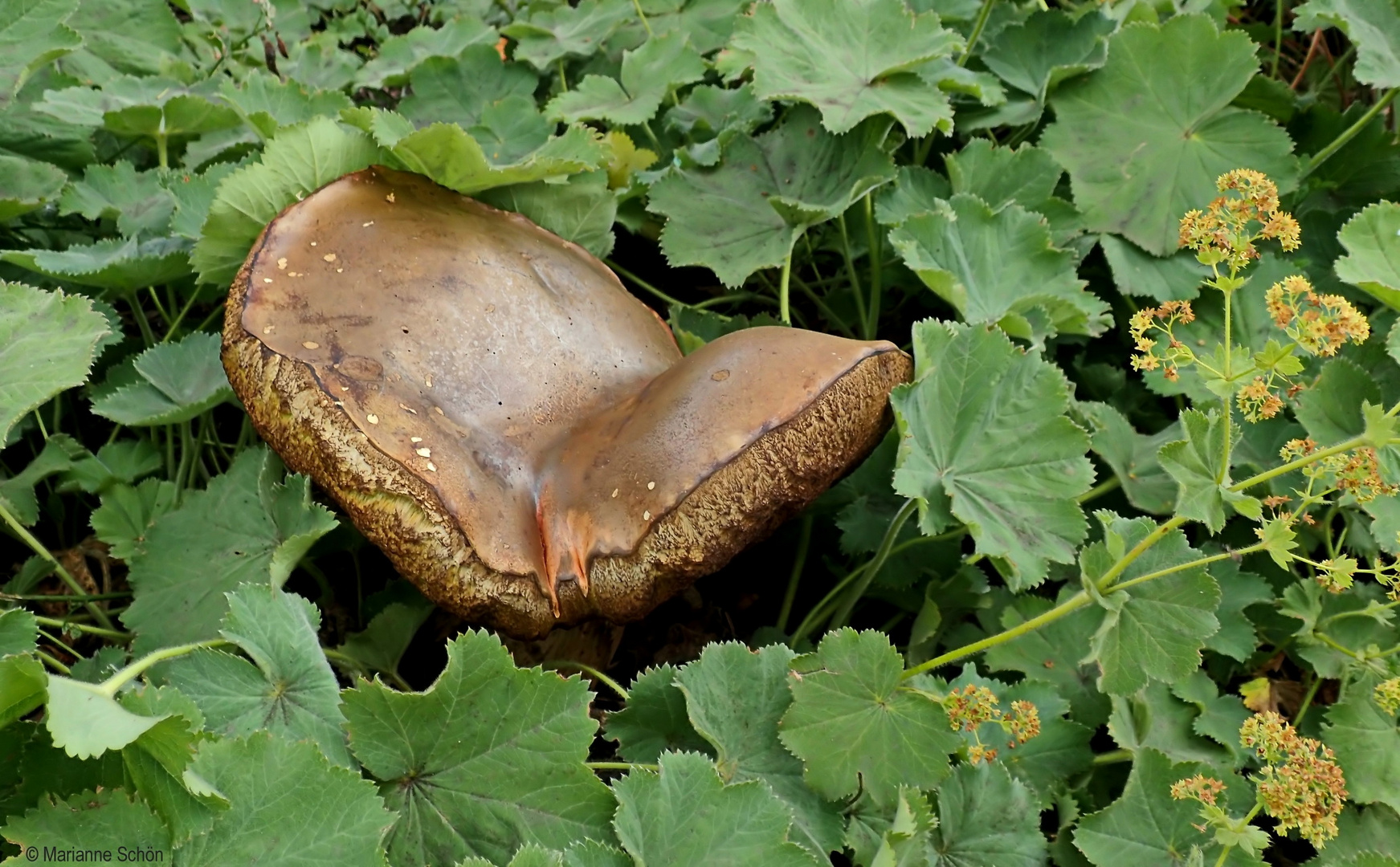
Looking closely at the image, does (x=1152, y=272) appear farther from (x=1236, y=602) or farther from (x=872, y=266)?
(x=1236, y=602)

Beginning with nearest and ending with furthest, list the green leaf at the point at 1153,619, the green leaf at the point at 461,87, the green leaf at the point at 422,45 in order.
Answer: the green leaf at the point at 1153,619, the green leaf at the point at 461,87, the green leaf at the point at 422,45

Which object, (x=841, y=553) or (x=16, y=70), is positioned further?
(x=16, y=70)

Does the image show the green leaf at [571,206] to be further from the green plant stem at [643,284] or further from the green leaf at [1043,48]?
the green leaf at [1043,48]

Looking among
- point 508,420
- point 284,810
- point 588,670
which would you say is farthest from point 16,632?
point 588,670

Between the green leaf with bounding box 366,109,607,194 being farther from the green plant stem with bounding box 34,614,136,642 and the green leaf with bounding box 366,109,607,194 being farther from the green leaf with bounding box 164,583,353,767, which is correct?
the green plant stem with bounding box 34,614,136,642

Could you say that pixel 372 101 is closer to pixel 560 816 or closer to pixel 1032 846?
pixel 560 816

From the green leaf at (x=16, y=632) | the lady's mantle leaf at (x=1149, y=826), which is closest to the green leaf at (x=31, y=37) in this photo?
the green leaf at (x=16, y=632)

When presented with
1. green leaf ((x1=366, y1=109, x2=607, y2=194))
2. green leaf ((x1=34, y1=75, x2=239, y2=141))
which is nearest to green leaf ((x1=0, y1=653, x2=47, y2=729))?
green leaf ((x1=366, y1=109, x2=607, y2=194))

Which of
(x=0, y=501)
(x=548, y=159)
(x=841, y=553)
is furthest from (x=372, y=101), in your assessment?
(x=841, y=553)
